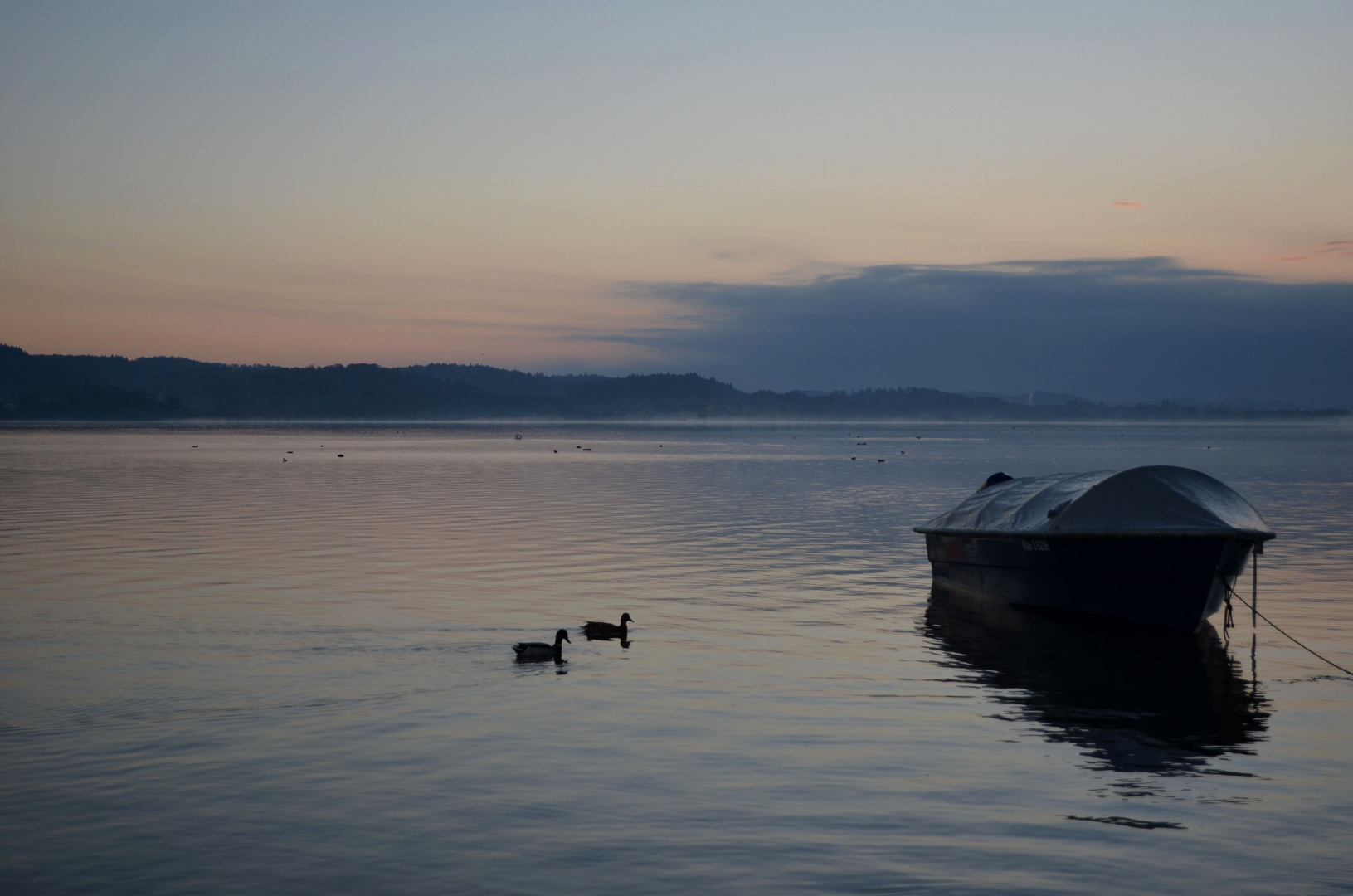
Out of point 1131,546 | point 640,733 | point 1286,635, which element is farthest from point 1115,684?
point 640,733

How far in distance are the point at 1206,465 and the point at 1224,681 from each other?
102153mm

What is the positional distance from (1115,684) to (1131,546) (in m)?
5.61

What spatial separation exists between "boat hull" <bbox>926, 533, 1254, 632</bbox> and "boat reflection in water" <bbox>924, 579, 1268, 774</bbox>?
48cm

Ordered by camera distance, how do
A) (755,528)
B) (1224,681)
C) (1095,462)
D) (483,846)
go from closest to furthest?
(483,846) → (1224,681) → (755,528) → (1095,462)

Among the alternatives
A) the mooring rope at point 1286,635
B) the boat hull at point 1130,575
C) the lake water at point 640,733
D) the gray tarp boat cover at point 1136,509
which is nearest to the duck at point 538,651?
the lake water at point 640,733

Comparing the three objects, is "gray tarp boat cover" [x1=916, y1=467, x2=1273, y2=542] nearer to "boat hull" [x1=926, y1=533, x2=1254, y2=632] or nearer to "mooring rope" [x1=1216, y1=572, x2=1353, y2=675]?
"boat hull" [x1=926, y1=533, x2=1254, y2=632]

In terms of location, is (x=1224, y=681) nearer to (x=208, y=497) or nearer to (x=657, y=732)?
(x=657, y=732)

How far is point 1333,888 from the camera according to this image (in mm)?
10484

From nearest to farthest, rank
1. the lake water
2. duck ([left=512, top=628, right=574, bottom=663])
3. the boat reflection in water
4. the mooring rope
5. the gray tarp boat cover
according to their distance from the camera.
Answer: the lake water → the boat reflection in water → duck ([left=512, top=628, right=574, bottom=663]) → the mooring rope → the gray tarp boat cover

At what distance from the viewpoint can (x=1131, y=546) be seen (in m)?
24.8

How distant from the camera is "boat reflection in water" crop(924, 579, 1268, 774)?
1588cm

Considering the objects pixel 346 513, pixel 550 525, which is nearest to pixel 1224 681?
pixel 550 525

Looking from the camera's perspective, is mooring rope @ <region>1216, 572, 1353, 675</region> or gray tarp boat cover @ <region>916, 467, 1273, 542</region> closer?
mooring rope @ <region>1216, 572, 1353, 675</region>

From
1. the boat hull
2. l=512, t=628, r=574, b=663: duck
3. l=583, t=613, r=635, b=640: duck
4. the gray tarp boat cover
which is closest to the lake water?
l=512, t=628, r=574, b=663: duck
